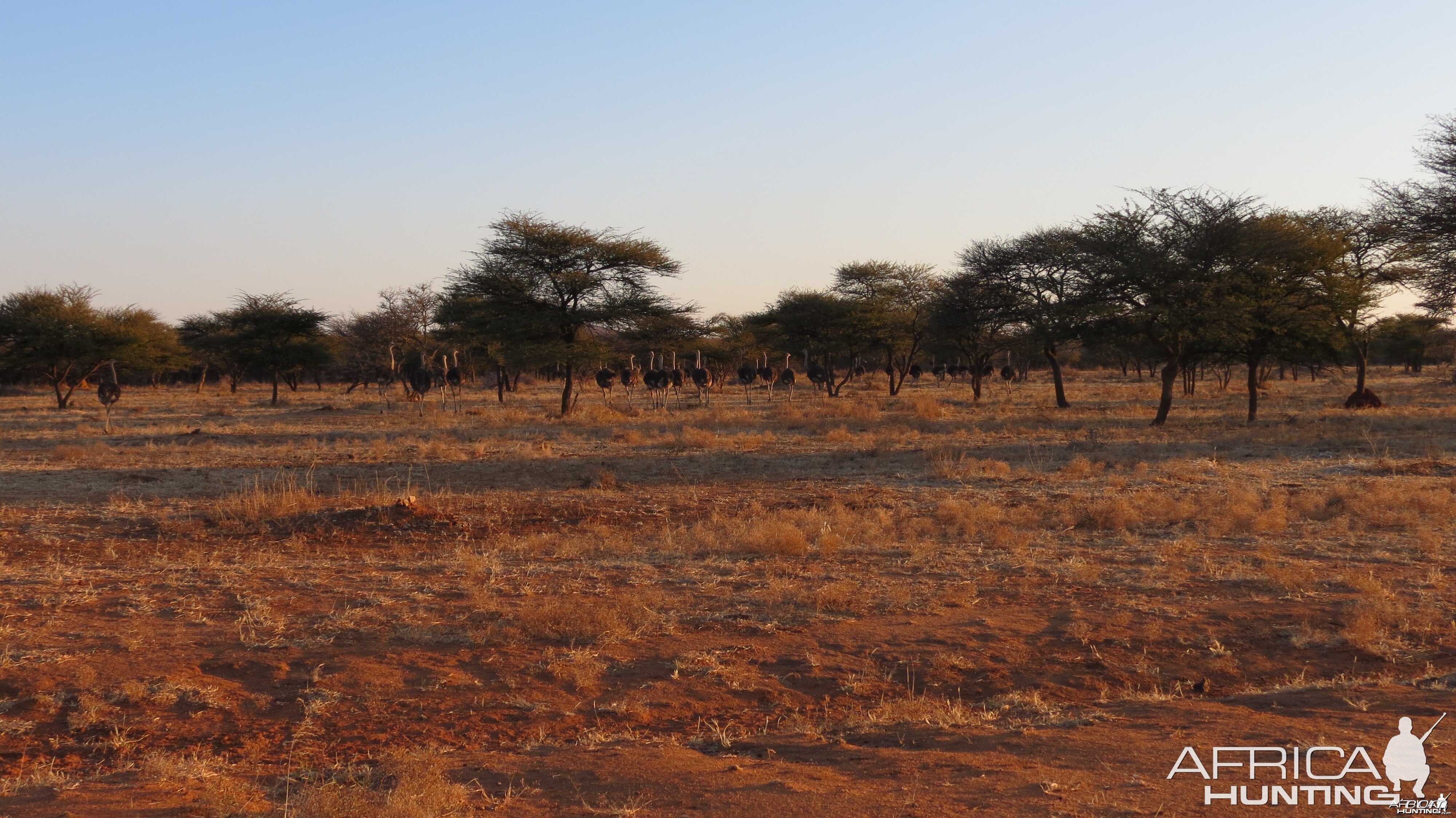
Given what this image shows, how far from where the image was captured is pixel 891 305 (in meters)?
45.2

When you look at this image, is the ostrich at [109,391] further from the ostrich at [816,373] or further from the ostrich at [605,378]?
the ostrich at [816,373]

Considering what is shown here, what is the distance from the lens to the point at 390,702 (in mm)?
6070

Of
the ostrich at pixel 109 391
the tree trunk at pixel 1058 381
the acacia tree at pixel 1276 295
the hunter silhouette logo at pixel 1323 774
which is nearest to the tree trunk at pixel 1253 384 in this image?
the acacia tree at pixel 1276 295

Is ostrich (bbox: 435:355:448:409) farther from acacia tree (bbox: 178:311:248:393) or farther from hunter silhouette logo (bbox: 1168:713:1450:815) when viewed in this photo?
hunter silhouette logo (bbox: 1168:713:1450:815)

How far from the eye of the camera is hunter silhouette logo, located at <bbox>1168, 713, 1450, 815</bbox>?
4266 millimetres

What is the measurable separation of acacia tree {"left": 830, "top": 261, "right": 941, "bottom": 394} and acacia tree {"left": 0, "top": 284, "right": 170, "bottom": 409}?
3047 cm

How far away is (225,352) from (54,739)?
47.7 metres

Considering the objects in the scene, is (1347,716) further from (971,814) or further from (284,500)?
(284,500)

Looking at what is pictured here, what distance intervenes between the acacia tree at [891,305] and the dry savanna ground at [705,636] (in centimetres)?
2716

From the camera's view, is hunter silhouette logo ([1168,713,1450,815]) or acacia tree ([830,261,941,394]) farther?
acacia tree ([830,261,941,394])

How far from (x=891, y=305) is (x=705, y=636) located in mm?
39073

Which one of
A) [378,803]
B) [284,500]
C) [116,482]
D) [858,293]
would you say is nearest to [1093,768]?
[378,803]

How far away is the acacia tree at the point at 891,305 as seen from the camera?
A: 43781mm

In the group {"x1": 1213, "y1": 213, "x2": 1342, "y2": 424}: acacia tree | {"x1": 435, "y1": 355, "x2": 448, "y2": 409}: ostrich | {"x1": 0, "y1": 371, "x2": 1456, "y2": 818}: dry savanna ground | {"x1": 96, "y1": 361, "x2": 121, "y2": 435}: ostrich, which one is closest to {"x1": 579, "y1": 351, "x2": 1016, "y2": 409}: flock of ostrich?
{"x1": 435, "y1": 355, "x2": 448, "y2": 409}: ostrich
